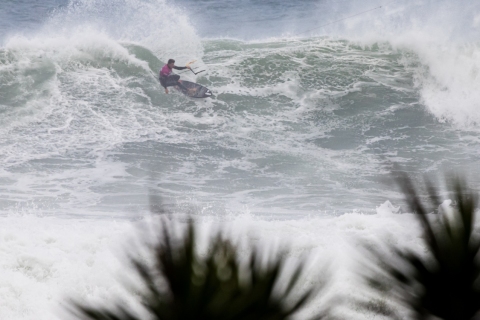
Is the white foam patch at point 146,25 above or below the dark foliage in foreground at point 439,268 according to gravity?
above

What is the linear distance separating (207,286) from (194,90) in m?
17.7

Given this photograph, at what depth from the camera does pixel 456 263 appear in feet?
2.84

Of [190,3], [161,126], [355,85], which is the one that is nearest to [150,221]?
[161,126]

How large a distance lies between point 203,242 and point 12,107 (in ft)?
60.7

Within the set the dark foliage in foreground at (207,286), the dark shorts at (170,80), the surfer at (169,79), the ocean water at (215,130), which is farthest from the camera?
the dark shorts at (170,80)

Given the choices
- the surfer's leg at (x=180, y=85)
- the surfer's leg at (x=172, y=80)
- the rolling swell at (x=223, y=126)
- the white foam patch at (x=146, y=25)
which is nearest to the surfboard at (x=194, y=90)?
the surfer's leg at (x=180, y=85)

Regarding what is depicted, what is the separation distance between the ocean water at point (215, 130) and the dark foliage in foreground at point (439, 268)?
630 cm

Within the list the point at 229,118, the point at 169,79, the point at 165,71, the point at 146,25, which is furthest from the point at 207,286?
the point at 146,25

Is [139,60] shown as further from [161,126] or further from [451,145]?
[451,145]

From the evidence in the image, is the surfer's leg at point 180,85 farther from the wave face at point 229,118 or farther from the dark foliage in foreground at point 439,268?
the dark foliage in foreground at point 439,268

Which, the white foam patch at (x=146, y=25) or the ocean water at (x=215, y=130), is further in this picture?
the white foam patch at (x=146, y=25)

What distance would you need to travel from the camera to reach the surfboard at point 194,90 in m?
18.3

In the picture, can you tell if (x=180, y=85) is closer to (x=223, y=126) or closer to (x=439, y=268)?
(x=223, y=126)

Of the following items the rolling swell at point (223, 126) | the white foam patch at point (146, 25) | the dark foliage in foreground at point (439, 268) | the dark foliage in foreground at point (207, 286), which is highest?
the white foam patch at point (146, 25)
